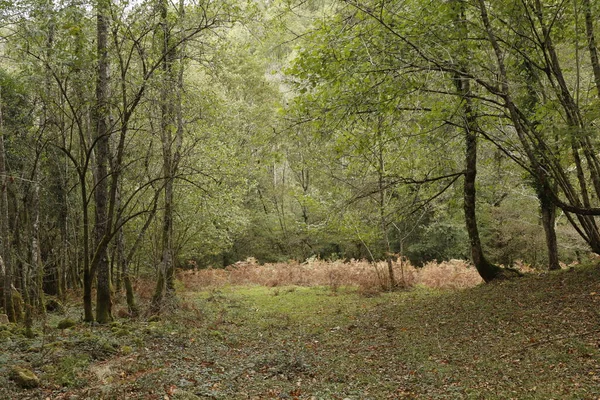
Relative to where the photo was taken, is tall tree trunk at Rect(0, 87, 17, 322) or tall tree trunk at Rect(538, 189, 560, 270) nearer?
tall tree trunk at Rect(0, 87, 17, 322)

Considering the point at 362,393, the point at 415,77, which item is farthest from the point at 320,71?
the point at 362,393

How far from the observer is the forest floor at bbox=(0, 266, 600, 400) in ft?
17.5

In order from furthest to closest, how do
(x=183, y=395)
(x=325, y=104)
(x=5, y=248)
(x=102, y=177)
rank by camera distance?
(x=5, y=248), (x=102, y=177), (x=325, y=104), (x=183, y=395)

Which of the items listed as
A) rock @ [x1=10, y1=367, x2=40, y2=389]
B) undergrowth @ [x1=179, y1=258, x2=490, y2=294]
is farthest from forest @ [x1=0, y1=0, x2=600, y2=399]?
undergrowth @ [x1=179, y1=258, x2=490, y2=294]

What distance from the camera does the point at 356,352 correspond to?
7.73 metres

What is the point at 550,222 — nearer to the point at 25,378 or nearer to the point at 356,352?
the point at 356,352

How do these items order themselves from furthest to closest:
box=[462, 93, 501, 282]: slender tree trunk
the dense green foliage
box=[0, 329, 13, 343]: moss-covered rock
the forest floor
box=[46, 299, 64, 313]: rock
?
box=[46, 299, 64, 313]: rock
box=[462, 93, 501, 282]: slender tree trunk
box=[0, 329, 13, 343]: moss-covered rock
the dense green foliage
the forest floor

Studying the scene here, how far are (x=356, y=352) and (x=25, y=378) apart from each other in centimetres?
→ 495

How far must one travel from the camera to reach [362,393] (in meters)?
5.54

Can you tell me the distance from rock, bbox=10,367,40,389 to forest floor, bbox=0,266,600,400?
0.09 m

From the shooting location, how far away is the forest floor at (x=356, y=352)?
17.5ft

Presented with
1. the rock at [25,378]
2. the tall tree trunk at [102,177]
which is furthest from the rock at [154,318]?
the rock at [25,378]

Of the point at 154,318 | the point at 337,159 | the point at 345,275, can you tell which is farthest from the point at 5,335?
the point at 345,275

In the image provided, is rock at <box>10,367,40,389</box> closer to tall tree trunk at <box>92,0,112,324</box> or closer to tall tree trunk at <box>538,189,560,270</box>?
tall tree trunk at <box>92,0,112,324</box>
